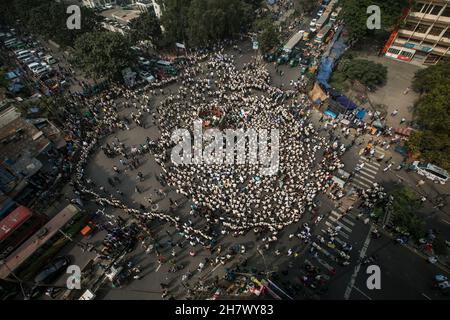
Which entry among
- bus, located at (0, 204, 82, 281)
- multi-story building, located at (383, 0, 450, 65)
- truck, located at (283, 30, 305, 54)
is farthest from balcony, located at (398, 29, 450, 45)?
bus, located at (0, 204, 82, 281)

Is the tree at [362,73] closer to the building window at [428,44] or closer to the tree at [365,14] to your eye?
the tree at [365,14]

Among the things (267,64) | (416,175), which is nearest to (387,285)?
(416,175)

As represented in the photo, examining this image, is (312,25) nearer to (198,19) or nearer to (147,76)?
(198,19)

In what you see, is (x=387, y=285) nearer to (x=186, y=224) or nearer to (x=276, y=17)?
(x=186, y=224)

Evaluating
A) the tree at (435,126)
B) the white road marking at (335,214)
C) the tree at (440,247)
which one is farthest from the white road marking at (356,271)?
the tree at (435,126)

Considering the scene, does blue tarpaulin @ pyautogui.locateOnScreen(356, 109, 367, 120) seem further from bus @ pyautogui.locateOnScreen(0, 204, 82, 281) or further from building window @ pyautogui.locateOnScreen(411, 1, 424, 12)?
bus @ pyautogui.locateOnScreen(0, 204, 82, 281)
